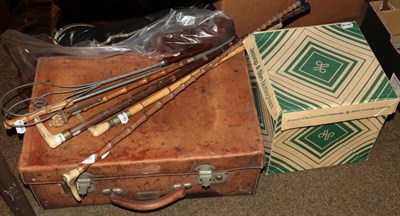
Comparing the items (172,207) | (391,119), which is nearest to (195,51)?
(172,207)

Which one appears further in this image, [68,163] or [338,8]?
[338,8]

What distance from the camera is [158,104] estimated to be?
49.8 inches

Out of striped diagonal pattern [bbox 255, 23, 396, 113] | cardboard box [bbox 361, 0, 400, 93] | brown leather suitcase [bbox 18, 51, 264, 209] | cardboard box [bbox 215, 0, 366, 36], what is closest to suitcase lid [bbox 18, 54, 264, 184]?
brown leather suitcase [bbox 18, 51, 264, 209]

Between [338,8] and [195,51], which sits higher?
[195,51]

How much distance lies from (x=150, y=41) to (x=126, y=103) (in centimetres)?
27

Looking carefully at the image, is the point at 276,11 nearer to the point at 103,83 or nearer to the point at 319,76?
the point at 319,76

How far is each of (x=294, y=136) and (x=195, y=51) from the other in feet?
1.27

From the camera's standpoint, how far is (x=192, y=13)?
1515 mm

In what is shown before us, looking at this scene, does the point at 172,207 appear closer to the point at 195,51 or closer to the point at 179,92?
the point at 179,92

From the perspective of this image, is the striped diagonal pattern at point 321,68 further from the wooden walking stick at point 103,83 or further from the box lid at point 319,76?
the wooden walking stick at point 103,83

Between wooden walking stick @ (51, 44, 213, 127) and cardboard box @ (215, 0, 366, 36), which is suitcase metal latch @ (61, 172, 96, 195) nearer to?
wooden walking stick @ (51, 44, 213, 127)

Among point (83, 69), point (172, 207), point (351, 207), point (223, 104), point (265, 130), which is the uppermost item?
point (83, 69)

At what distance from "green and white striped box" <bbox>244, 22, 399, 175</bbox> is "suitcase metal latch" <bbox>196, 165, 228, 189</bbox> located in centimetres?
17

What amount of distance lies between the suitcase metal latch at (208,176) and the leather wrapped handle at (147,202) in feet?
0.20
